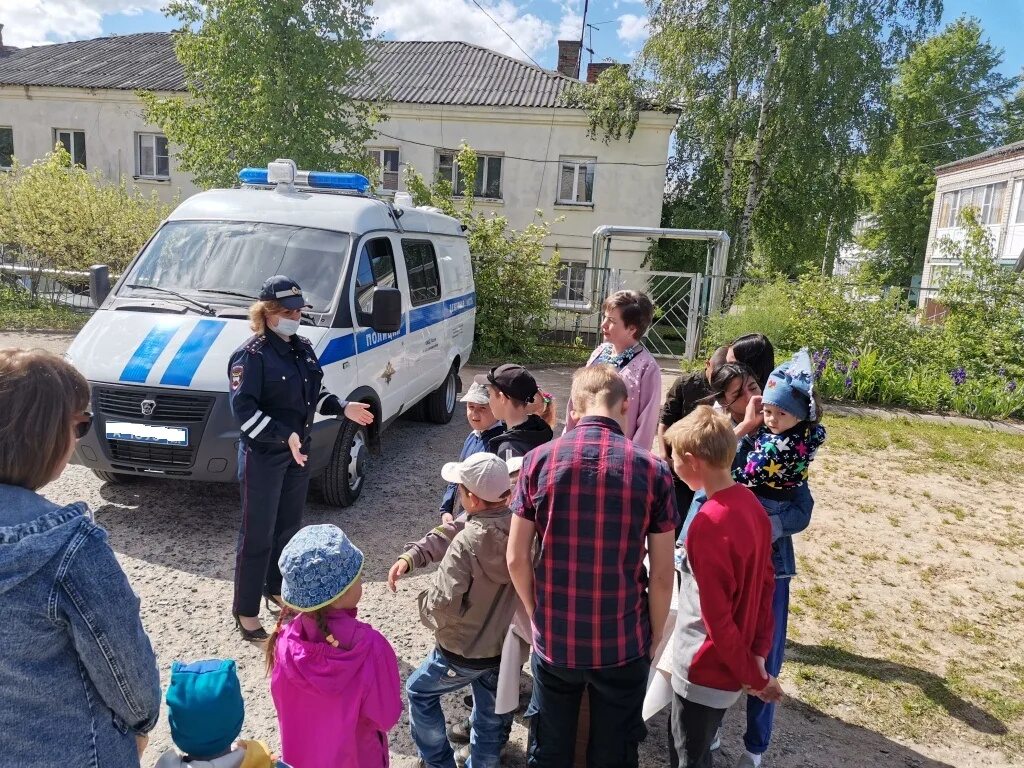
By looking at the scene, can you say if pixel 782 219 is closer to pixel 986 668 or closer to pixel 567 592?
pixel 986 668

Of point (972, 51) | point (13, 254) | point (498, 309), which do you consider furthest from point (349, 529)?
point (972, 51)

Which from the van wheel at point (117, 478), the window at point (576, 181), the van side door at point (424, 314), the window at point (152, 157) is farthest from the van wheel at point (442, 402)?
the window at point (152, 157)

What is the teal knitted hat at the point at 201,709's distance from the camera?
5.37ft

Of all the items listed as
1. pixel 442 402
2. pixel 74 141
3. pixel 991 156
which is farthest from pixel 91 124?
pixel 991 156

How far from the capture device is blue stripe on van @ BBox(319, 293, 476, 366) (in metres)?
4.98

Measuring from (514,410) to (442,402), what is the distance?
5141 mm

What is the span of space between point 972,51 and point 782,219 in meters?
25.1

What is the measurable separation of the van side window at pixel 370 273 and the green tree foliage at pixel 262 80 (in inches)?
297

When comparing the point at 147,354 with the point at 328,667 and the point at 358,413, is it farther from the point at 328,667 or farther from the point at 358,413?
the point at 328,667

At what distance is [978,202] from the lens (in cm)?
3148

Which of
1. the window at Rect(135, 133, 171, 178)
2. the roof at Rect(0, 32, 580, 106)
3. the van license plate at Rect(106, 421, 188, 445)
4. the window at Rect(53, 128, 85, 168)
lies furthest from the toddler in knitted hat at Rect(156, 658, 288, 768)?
the window at Rect(53, 128, 85, 168)

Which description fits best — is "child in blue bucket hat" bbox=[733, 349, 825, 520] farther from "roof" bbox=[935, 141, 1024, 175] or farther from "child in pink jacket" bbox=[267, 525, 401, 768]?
"roof" bbox=[935, 141, 1024, 175]

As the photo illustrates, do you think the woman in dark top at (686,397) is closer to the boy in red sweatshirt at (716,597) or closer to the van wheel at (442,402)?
the boy in red sweatshirt at (716,597)

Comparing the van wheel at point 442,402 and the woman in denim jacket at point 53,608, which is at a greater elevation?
the woman in denim jacket at point 53,608
